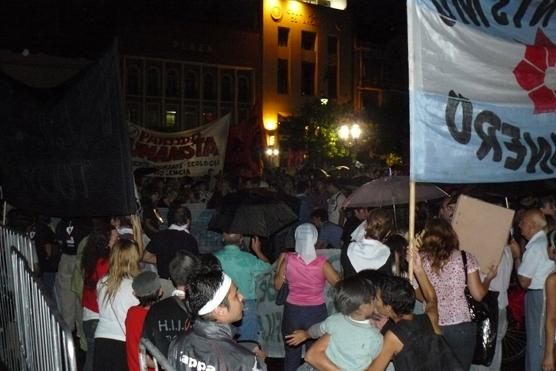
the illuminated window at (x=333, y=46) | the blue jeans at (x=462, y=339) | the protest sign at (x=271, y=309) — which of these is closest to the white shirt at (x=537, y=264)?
the blue jeans at (x=462, y=339)

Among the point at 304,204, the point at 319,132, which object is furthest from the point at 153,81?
the point at 304,204

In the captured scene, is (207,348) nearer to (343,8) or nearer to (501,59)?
(501,59)

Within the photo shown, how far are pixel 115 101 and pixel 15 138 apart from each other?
5.26ft

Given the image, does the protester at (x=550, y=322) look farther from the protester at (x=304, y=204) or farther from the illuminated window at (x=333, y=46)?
the illuminated window at (x=333, y=46)

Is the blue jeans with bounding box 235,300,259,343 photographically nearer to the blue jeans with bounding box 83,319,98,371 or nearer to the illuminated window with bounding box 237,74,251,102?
the blue jeans with bounding box 83,319,98,371

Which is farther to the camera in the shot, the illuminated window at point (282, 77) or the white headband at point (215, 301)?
the illuminated window at point (282, 77)

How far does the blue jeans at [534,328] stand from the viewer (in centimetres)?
600

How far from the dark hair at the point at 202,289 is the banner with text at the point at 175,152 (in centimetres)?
1357

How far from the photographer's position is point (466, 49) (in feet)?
16.0

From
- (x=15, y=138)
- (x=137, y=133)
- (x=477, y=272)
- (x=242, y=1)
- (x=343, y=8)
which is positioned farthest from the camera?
(x=343, y=8)

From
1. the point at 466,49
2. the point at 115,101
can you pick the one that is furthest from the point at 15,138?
the point at 466,49

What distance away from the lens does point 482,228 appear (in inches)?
228

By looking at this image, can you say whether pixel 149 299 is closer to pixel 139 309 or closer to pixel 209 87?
pixel 139 309

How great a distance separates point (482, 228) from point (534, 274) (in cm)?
69
